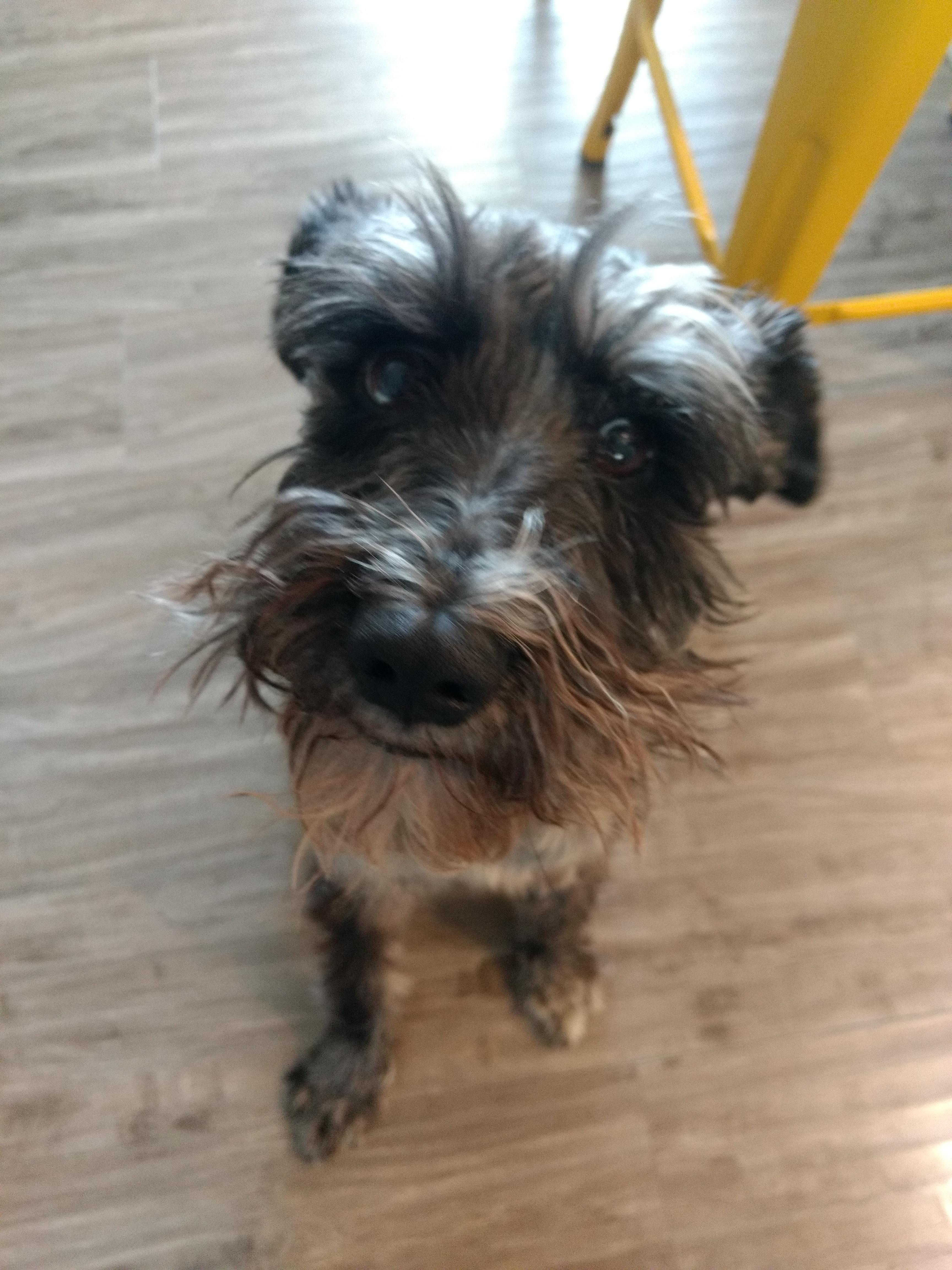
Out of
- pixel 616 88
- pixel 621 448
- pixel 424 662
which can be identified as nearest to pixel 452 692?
pixel 424 662

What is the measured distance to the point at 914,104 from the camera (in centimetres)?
170

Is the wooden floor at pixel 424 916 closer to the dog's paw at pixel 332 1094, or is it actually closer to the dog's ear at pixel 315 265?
the dog's paw at pixel 332 1094

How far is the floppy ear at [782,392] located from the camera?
156 centimetres

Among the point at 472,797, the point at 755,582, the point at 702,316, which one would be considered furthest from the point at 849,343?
the point at 472,797

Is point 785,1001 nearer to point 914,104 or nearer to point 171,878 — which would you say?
point 171,878

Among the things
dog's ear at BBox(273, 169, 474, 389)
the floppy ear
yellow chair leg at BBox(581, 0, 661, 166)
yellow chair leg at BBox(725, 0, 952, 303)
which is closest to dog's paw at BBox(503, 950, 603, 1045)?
the floppy ear

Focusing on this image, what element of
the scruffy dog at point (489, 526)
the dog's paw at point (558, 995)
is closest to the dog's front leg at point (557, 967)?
the dog's paw at point (558, 995)

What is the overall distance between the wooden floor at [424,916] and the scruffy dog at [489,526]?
0.28 meters

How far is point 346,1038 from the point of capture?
1.87m

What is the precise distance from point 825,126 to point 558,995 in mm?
1671

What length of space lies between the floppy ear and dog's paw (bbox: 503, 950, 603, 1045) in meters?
0.96

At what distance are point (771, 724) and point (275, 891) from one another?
115 cm

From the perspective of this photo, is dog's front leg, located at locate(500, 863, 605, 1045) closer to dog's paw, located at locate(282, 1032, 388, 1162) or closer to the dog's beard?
dog's paw, located at locate(282, 1032, 388, 1162)

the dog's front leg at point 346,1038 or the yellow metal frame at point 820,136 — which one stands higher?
the yellow metal frame at point 820,136
